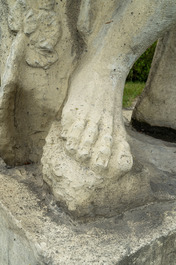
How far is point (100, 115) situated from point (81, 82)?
15cm

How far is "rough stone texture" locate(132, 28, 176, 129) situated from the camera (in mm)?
1565

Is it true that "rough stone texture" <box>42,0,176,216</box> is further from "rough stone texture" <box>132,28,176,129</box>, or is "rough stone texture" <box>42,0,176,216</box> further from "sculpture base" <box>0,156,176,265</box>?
"rough stone texture" <box>132,28,176,129</box>

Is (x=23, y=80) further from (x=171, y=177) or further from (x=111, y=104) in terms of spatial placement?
(x=171, y=177)

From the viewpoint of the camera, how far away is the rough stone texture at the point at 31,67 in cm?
100

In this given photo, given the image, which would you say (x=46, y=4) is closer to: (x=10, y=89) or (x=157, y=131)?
(x=10, y=89)

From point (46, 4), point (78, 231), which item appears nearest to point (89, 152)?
point (78, 231)

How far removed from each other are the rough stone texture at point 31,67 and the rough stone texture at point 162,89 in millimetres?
635

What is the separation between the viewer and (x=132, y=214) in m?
0.96

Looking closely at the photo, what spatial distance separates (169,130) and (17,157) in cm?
82

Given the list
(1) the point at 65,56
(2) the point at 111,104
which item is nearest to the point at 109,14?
(1) the point at 65,56

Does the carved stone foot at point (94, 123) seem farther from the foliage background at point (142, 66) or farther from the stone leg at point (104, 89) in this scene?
the foliage background at point (142, 66)

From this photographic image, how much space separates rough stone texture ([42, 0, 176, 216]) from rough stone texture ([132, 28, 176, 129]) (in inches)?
22.1

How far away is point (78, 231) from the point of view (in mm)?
864

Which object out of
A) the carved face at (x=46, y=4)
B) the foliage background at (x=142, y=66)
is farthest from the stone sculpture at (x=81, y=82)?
the foliage background at (x=142, y=66)
